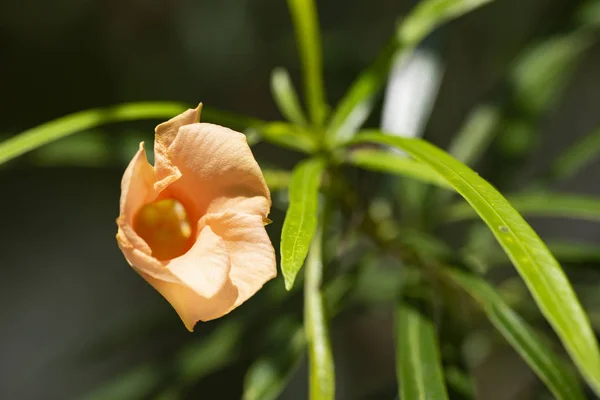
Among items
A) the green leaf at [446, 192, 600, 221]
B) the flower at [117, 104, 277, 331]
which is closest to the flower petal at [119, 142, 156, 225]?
the flower at [117, 104, 277, 331]

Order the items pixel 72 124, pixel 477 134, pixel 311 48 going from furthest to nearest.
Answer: pixel 477 134, pixel 311 48, pixel 72 124

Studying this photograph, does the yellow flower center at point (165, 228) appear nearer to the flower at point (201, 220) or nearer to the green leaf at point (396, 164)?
the flower at point (201, 220)

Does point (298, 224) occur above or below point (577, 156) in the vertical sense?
below

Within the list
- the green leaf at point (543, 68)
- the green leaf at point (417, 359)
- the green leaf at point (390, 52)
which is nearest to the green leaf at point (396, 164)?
the green leaf at point (390, 52)

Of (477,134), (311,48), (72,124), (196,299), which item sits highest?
(477,134)

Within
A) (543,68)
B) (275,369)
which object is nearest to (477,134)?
(543,68)

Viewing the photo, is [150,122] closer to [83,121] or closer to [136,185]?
[83,121]

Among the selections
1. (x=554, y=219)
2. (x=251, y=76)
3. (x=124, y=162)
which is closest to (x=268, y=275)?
(x=124, y=162)
